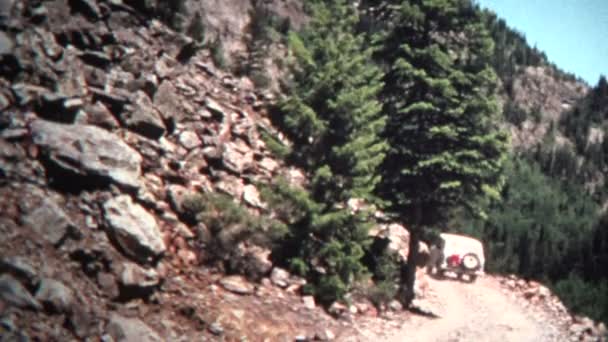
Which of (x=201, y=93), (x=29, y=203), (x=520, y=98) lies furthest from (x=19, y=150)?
(x=520, y=98)

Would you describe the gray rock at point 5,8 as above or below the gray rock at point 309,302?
above

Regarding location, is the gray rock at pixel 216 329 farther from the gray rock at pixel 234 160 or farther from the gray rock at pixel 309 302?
the gray rock at pixel 234 160

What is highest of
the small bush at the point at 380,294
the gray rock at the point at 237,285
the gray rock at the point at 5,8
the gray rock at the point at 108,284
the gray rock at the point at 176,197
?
the gray rock at the point at 5,8

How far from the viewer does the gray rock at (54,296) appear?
7.17 meters

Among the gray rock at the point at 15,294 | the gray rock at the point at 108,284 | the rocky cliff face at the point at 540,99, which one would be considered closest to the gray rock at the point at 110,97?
the gray rock at the point at 108,284

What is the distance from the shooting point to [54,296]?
23.9ft

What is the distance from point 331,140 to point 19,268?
971cm

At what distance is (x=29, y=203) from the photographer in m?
8.48

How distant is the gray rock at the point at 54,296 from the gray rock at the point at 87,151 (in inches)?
121

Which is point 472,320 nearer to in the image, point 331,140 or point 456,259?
point 331,140

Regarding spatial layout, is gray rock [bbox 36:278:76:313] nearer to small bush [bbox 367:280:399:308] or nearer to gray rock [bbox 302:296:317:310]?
gray rock [bbox 302:296:317:310]

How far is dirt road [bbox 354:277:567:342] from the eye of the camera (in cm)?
1494

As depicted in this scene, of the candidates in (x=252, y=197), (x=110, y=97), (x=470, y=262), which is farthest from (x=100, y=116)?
(x=470, y=262)

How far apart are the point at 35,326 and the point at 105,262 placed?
2419 millimetres
